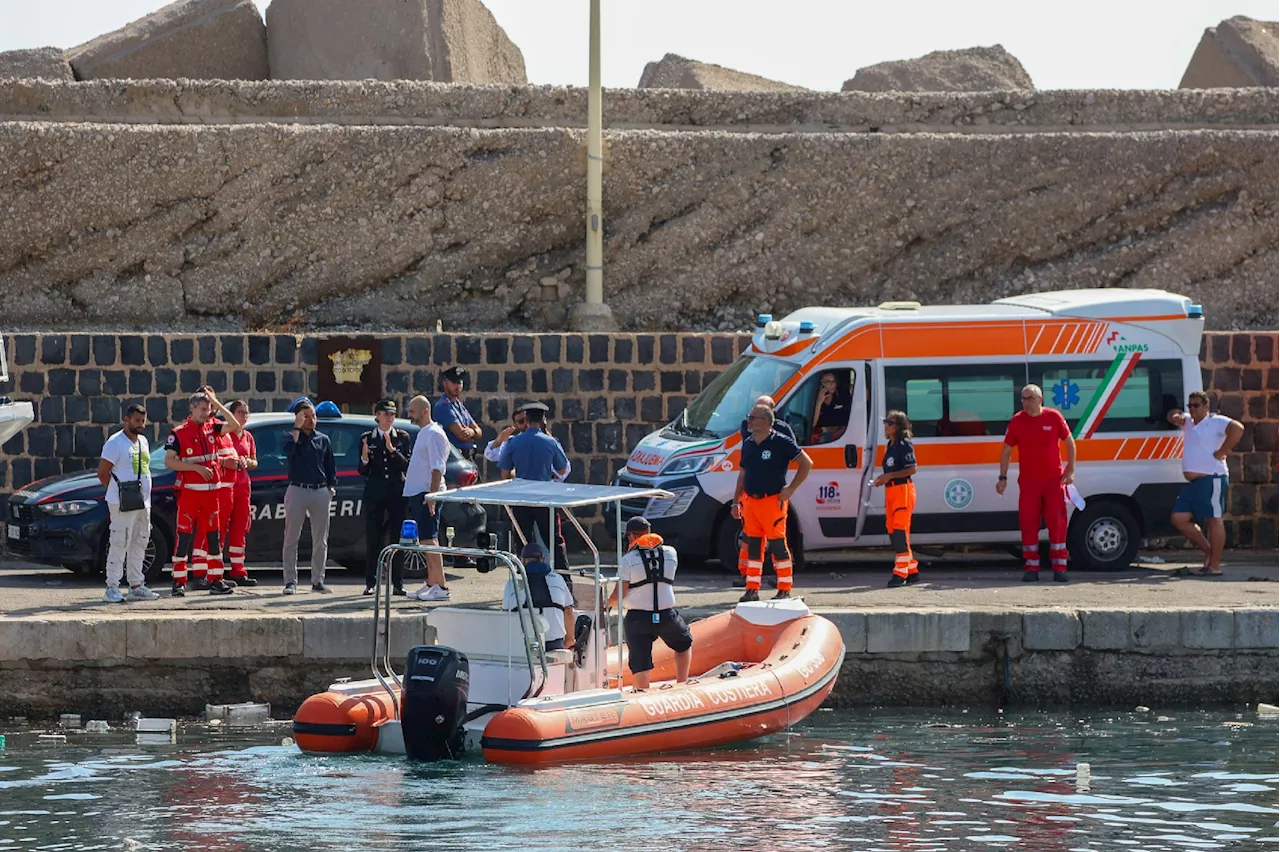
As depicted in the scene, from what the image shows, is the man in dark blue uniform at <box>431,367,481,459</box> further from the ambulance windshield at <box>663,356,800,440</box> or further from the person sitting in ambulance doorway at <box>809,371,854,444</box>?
the person sitting in ambulance doorway at <box>809,371,854,444</box>

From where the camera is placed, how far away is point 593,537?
20.5 meters

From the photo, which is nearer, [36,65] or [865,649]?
[865,649]

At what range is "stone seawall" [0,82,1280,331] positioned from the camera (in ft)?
89.4

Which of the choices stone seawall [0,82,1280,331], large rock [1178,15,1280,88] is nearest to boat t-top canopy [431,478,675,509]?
stone seawall [0,82,1280,331]

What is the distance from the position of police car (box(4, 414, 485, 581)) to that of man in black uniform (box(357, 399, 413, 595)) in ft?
2.09

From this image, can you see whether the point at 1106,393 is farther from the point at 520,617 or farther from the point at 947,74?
the point at 947,74

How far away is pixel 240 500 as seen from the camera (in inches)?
659

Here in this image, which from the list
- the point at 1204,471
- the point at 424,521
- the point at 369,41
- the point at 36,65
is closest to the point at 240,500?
the point at 424,521

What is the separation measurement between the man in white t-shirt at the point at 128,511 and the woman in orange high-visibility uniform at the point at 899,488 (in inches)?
249

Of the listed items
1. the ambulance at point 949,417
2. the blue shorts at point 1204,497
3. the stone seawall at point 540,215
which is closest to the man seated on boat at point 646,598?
the ambulance at point 949,417

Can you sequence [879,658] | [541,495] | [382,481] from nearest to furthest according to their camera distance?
[541,495] → [879,658] → [382,481]

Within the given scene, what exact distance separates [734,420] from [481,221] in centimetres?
1060

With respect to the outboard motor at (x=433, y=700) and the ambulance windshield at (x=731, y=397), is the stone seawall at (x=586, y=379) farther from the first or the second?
the outboard motor at (x=433, y=700)

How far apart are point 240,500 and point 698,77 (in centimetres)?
1818
